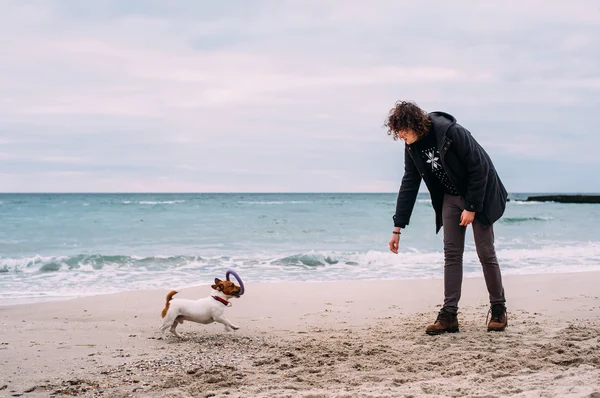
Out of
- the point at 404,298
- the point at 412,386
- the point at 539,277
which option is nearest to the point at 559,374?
the point at 412,386

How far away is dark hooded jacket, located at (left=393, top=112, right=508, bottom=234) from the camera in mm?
4004

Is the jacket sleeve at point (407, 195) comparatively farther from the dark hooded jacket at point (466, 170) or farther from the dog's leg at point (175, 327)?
the dog's leg at point (175, 327)

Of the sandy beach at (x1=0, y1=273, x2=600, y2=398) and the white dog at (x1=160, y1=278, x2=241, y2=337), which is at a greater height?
the white dog at (x1=160, y1=278, x2=241, y2=337)

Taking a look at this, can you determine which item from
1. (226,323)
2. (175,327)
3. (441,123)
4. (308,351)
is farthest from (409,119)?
(175,327)

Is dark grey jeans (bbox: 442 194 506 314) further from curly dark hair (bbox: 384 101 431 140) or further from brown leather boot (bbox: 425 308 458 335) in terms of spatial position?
curly dark hair (bbox: 384 101 431 140)

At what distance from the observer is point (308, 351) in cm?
381

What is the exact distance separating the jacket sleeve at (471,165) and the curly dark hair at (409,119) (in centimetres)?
18

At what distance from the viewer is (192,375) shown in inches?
131

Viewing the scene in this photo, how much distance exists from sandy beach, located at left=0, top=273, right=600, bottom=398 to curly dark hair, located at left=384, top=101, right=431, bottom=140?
4.83 ft

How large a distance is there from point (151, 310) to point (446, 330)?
2.87 m

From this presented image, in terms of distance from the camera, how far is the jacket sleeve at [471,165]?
13.1 feet

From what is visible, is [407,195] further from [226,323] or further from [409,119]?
[226,323]

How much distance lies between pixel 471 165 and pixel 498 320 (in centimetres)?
116

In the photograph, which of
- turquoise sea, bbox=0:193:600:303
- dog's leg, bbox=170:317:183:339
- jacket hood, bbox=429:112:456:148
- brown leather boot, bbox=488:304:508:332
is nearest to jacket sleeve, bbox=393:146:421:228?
jacket hood, bbox=429:112:456:148
